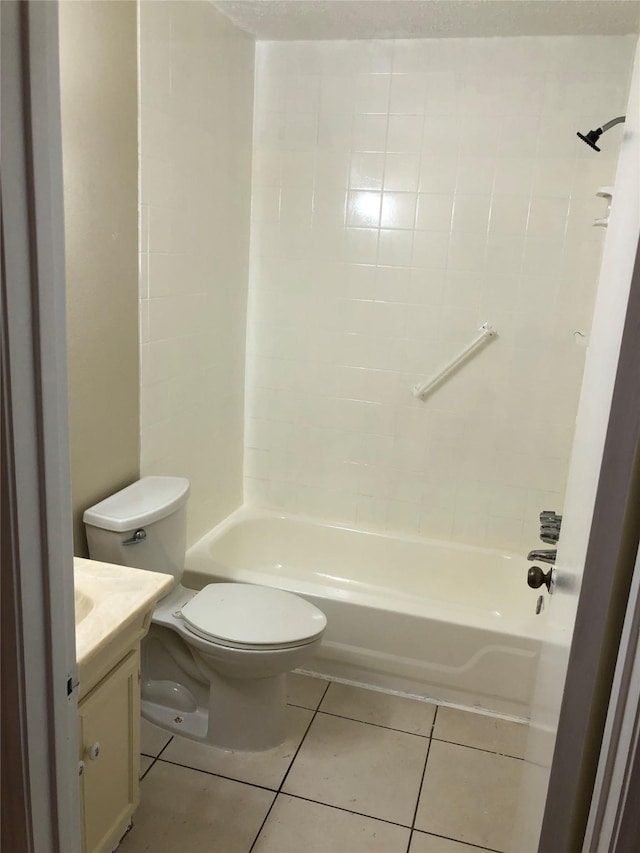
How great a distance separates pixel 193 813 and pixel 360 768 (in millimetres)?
516

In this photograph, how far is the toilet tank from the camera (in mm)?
1996

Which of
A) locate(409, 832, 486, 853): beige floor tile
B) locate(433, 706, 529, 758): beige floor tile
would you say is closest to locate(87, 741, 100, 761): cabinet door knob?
locate(409, 832, 486, 853): beige floor tile

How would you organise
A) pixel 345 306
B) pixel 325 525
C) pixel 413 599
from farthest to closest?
1. pixel 325 525
2. pixel 345 306
3. pixel 413 599

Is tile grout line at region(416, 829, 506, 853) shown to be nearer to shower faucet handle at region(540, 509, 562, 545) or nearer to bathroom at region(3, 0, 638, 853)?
bathroom at region(3, 0, 638, 853)

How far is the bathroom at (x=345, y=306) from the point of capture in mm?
1972

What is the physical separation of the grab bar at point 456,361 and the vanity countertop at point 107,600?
1516mm

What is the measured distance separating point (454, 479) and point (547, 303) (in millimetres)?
817

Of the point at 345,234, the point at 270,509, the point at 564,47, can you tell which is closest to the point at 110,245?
the point at 345,234

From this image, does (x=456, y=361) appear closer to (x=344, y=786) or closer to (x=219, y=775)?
(x=344, y=786)

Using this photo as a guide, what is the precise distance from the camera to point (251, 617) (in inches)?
82.4

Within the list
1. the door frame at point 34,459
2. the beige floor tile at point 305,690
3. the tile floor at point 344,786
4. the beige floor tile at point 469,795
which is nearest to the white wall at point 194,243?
the beige floor tile at point 305,690

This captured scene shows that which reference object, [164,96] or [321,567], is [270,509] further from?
[164,96]

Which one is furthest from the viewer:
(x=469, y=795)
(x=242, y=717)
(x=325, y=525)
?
(x=325, y=525)

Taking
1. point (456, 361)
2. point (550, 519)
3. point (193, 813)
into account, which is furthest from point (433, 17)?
point (193, 813)
